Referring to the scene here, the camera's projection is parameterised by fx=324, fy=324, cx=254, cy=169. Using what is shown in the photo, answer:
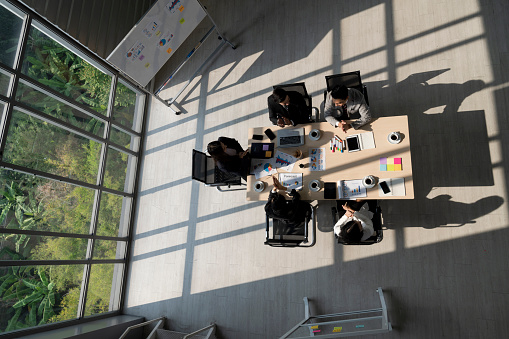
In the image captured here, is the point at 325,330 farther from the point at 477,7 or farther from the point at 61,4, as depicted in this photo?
the point at 61,4

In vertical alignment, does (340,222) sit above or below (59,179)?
below

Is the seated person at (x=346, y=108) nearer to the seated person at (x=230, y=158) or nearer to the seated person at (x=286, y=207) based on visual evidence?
the seated person at (x=286, y=207)

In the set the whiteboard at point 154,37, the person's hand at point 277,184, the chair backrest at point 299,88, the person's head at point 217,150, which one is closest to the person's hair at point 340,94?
the chair backrest at point 299,88

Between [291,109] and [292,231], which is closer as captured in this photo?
[292,231]

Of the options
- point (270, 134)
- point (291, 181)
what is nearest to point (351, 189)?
point (291, 181)

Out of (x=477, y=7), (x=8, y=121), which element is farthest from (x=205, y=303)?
(x=477, y=7)

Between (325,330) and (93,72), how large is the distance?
15.3ft

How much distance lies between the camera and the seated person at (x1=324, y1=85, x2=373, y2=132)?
335 centimetres

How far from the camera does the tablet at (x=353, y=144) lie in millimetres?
3446

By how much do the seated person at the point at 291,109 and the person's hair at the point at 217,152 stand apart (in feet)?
2.57

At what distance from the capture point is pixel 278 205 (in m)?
3.28

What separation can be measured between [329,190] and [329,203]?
35.3 inches

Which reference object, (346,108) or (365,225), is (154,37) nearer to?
(346,108)

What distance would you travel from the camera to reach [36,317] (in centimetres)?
391
